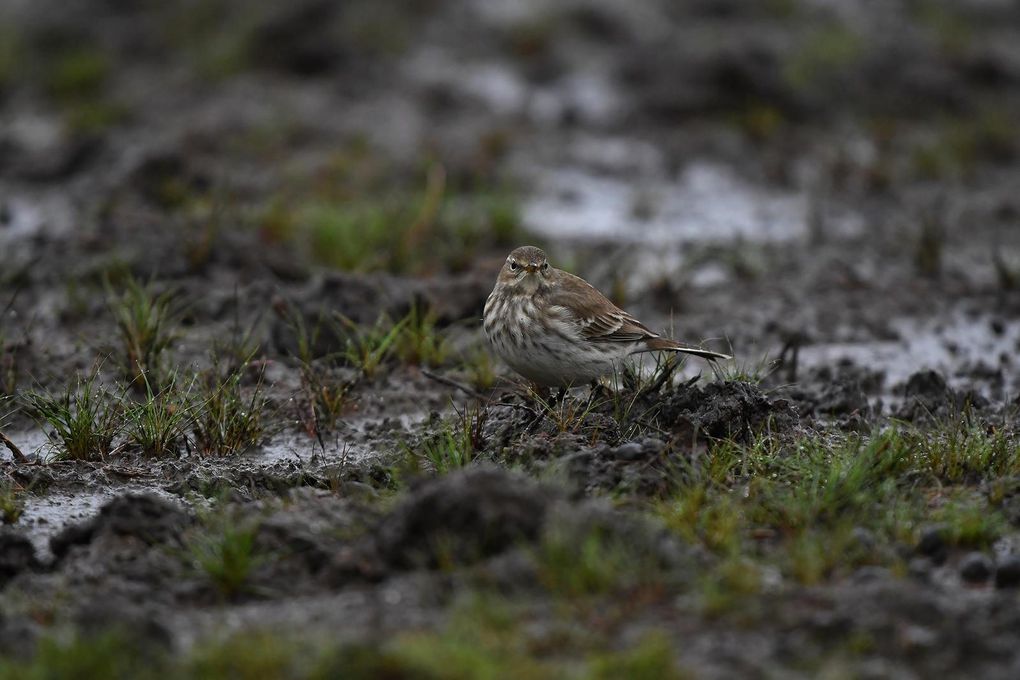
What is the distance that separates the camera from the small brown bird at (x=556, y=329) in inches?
292

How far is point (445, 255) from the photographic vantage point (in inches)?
421

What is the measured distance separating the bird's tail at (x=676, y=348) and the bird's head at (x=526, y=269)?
763 mm

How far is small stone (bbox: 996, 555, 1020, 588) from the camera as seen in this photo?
5.45 m

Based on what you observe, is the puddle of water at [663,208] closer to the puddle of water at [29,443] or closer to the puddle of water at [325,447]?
the puddle of water at [325,447]

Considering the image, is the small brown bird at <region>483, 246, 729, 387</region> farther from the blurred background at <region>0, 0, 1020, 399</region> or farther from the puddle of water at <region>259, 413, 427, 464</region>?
the puddle of water at <region>259, 413, 427, 464</region>

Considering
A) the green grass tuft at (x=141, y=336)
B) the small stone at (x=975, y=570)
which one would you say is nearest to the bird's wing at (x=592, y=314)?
the green grass tuft at (x=141, y=336)

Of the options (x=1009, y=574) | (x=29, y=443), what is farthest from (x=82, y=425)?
(x=1009, y=574)

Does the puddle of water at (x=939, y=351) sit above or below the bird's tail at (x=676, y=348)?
below

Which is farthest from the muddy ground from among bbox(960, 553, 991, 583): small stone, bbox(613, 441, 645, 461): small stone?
bbox(613, 441, 645, 461): small stone

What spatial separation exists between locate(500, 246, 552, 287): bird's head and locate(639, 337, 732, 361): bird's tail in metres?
0.76

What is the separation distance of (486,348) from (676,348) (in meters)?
1.46

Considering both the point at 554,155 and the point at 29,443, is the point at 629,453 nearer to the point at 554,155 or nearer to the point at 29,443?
the point at 29,443

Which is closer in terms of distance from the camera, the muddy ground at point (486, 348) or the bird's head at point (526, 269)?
the muddy ground at point (486, 348)

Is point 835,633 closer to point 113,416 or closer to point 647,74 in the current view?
point 113,416
